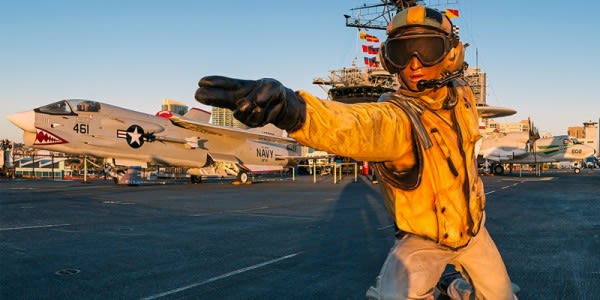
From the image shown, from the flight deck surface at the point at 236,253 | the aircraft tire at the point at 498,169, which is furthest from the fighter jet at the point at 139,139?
the aircraft tire at the point at 498,169

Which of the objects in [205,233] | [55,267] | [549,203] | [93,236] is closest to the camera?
[55,267]

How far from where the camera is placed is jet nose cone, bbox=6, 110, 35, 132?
19344 mm

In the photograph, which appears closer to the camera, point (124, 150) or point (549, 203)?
point (549, 203)

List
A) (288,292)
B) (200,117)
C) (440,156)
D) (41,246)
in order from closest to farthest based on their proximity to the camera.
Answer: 1. (440,156)
2. (288,292)
3. (41,246)
4. (200,117)

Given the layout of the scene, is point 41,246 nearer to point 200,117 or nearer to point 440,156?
point 440,156

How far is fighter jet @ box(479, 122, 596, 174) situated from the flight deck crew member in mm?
39864

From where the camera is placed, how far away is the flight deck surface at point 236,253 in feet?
14.4

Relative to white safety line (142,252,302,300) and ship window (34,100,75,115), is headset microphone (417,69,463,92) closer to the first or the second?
white safety line (142,252,302,300)

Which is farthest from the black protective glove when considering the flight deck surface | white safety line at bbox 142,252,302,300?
white safety line at bbox 142,252,302,300

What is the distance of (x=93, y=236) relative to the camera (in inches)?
287

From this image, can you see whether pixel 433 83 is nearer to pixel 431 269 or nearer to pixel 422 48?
pixel 422 48

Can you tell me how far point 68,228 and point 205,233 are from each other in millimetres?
2525

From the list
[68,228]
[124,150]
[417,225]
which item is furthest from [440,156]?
[124,150]

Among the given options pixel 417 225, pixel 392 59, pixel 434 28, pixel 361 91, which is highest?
pixel 361 91
